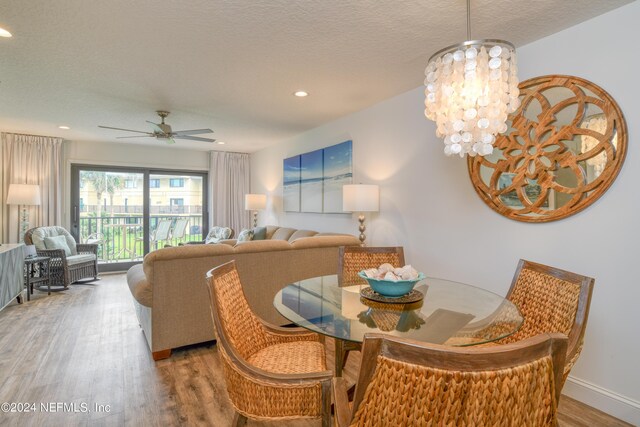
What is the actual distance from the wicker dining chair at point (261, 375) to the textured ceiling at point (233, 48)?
5.27 feet

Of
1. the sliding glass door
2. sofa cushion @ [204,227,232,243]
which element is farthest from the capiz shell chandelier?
the sliding glass door

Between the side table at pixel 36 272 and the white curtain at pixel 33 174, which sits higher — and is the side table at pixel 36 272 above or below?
below

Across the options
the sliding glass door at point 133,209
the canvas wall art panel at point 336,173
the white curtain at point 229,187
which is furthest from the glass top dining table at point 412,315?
the sliding glass door at point 133,209

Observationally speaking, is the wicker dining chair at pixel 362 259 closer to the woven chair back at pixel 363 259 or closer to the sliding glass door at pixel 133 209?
the woven chair back at pixel 363 259

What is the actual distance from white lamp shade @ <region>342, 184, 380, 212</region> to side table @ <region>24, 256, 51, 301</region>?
164 inches

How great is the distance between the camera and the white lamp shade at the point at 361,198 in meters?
3.37

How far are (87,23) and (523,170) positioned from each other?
3.12m

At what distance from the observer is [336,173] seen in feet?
14.1

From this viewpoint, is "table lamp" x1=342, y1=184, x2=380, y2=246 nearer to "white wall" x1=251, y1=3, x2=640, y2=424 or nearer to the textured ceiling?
"white wall" x1=251, y1=3, x2=640, y2=424

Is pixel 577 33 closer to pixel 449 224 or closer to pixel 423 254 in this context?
pixel 449 224

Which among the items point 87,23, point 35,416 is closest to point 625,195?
point 87,23

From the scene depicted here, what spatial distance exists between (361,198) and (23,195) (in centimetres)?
509

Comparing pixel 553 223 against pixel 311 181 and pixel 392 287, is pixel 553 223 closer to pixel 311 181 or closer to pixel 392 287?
pixel 392 287

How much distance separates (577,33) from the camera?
2078mm
